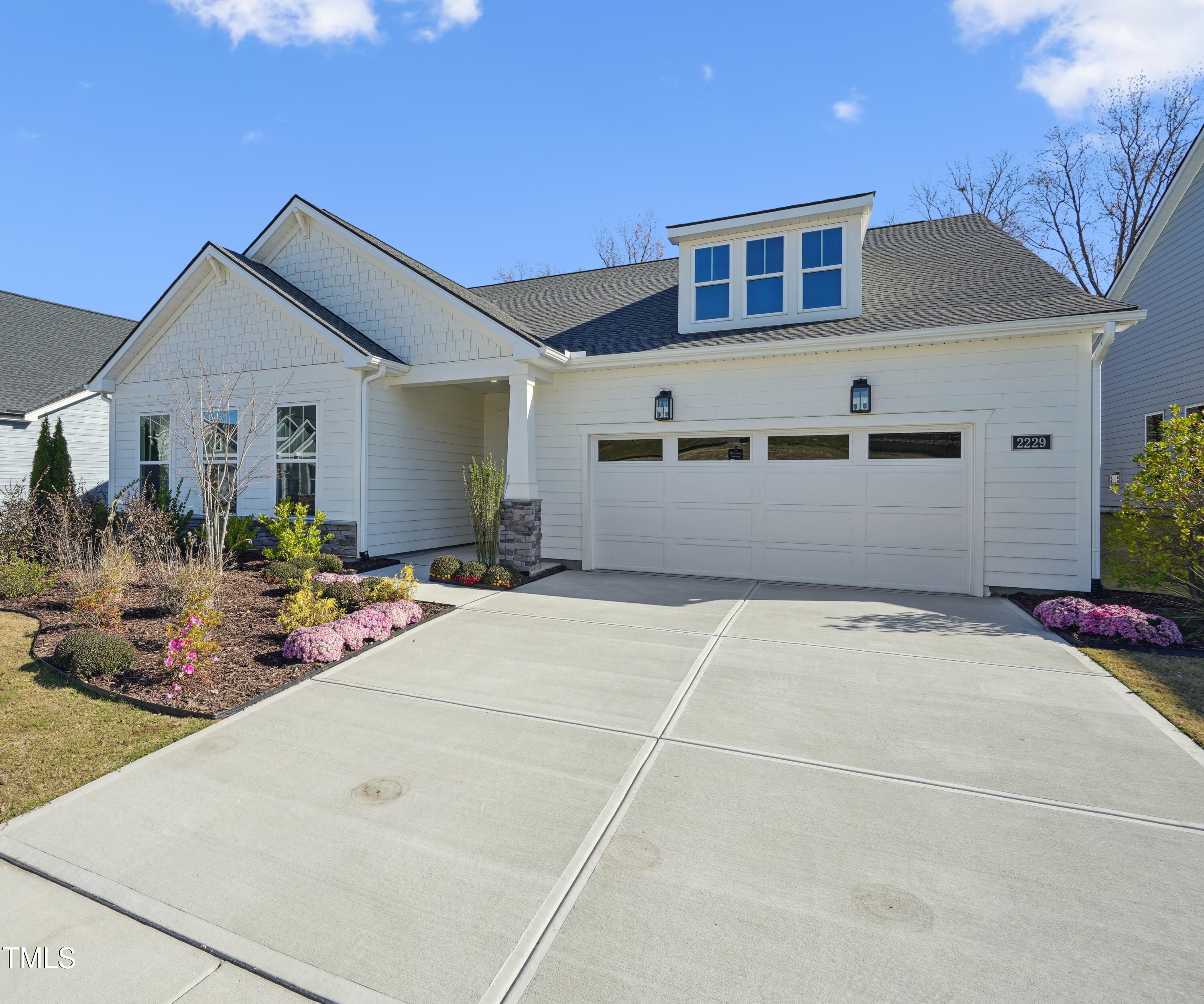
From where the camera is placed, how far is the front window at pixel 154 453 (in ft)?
38.8

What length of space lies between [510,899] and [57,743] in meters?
3.26

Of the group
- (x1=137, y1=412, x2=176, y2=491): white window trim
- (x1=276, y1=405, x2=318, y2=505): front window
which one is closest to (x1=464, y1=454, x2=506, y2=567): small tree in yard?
(x1=276, y1=405, x2=318, y2=505): front window

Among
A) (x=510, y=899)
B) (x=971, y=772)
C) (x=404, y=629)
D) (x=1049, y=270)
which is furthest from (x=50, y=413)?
(x=1049, y=270)

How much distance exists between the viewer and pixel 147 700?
4.31m

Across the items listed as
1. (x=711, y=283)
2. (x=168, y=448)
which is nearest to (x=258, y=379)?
(x=168, y=448)

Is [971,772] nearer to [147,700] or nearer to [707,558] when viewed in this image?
[147,700]

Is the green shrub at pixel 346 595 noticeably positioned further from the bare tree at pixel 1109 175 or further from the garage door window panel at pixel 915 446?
the bare tree at pixel 1109 175

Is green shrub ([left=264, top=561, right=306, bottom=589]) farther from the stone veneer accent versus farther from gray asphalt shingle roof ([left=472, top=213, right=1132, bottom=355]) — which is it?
gray asphalt shingle roof ([left=472, top=213, right=1132, bottom=355])

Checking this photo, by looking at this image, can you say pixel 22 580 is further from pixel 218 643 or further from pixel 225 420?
pixel 225 420

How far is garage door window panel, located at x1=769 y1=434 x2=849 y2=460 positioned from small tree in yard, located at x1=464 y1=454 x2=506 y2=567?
4.19 metres

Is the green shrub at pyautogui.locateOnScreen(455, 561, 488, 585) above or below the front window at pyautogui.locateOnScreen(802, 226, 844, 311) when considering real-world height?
below

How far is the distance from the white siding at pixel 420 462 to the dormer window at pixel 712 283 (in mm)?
5097

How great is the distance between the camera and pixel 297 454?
10586 millimetres

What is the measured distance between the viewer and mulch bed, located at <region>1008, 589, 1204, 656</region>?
18.7 ft
